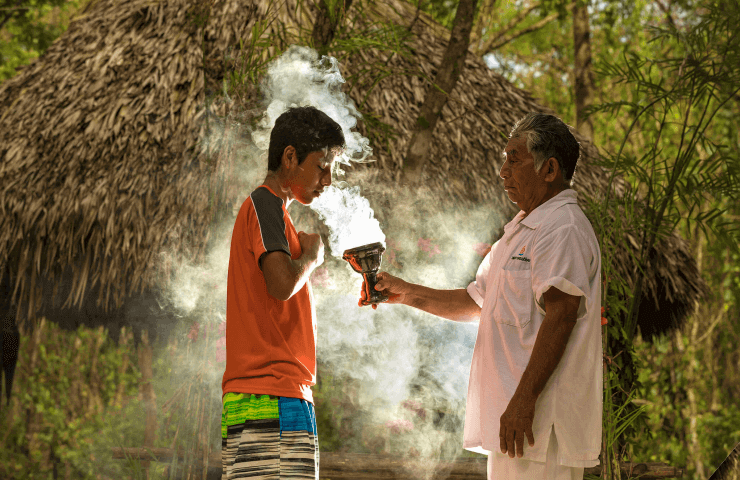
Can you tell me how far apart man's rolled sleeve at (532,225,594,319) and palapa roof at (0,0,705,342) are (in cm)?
278

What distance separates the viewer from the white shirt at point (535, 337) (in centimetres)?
201

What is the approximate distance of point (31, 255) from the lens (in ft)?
17.4

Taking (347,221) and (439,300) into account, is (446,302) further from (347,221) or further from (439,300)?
(347,221)

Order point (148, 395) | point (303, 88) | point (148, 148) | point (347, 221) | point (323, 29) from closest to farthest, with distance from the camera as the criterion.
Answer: point (347, 221)
point (303, 88)
point (323, 29)
point (148, 148)
point (148, 395)

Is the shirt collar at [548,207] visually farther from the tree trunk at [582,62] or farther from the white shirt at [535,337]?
the tree trunk at [582,62]

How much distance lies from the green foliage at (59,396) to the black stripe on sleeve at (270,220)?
7.50m

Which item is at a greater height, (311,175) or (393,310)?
(311,175)

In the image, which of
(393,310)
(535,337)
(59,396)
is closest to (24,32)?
(59,396)

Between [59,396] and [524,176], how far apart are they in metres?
10.1

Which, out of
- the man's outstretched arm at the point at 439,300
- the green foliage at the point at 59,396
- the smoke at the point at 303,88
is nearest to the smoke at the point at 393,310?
the smoke at the point at 303,88

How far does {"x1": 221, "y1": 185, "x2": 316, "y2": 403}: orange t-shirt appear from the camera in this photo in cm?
197

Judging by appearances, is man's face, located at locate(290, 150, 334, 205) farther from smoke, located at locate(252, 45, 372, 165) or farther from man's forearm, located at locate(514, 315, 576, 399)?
smoke, located at locate(252, 45, 372, 165)

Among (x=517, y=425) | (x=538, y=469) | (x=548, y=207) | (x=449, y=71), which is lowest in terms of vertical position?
(x=538, y=469)

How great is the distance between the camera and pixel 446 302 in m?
2.67
